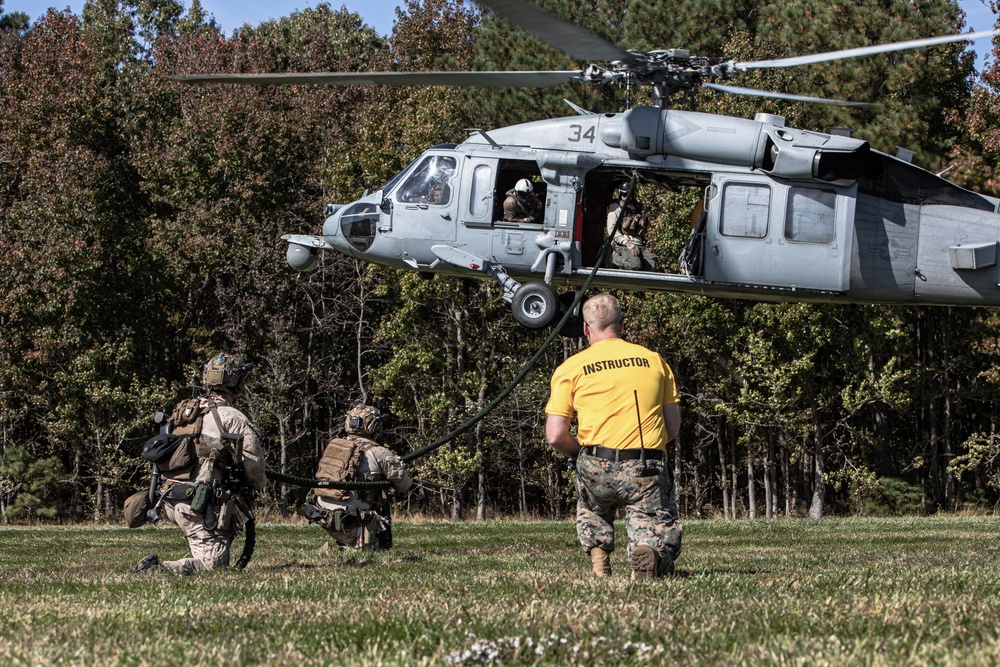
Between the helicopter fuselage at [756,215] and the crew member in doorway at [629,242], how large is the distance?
0.39m

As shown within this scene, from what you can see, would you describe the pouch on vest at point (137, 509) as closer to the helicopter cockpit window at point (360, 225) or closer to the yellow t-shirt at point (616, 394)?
the yellow t-shirt at point (616, 394)

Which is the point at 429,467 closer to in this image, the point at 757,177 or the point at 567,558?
the point at 757,177

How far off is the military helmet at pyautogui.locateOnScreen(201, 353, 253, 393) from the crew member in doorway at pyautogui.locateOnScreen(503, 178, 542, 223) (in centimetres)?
712

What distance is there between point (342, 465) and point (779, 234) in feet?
21.1

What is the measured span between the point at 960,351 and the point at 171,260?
22.0m

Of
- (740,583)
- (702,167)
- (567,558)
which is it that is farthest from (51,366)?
(740,583)

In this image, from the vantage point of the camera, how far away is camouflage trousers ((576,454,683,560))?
673 cm

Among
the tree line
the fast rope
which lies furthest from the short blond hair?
the tree line

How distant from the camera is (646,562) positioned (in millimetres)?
6695

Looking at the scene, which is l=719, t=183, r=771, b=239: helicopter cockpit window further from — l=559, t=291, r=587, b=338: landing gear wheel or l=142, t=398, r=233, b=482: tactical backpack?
l=142, t=398, r=233, b=482: tactical backpack

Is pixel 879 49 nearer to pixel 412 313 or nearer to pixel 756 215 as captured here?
pixel 756 215

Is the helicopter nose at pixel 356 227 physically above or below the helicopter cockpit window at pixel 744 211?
below

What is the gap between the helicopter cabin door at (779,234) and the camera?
14.6 metres

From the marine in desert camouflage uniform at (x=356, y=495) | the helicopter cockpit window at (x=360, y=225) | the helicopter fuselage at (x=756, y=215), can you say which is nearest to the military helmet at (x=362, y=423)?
the marine in desert camouflage uniform at (x=356, y=495)
